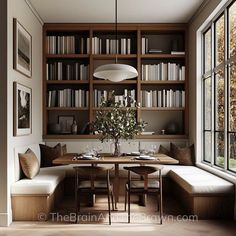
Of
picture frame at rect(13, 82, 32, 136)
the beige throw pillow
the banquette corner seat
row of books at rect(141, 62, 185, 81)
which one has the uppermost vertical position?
row of books at rect(141, 62, 185, 81)

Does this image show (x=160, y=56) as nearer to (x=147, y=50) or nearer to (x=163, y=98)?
(x=147, y=50)

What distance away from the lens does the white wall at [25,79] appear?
473 centimetres

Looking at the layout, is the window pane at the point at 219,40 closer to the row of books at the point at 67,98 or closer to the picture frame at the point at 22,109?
the row of books at the point at 67,98

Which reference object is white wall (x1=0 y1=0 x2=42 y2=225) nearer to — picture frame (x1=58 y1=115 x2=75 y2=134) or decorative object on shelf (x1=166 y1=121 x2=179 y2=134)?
picture frame (x1=58 y1=115 x2=75 y2=134)

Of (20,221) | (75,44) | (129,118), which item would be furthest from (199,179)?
(75,44)

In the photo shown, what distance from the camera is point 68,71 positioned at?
7199mm

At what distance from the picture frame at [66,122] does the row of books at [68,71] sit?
790 mm

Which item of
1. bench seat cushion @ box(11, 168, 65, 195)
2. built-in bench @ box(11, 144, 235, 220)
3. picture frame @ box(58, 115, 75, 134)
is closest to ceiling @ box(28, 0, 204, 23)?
picture frame @ box(58, 115, 75, 134)

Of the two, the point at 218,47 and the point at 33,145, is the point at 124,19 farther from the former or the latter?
the point at 33,145

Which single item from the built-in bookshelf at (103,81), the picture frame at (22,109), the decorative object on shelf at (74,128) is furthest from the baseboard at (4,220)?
the decorative object on shelf at (74,128)

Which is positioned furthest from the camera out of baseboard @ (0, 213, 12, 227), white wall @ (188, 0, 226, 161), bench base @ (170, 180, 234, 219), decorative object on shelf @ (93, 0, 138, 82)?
white wall @ (188, 0, 226, 161)

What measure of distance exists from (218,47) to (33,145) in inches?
132

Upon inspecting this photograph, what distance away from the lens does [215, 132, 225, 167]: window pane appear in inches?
216

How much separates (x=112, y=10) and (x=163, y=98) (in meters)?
1.95
